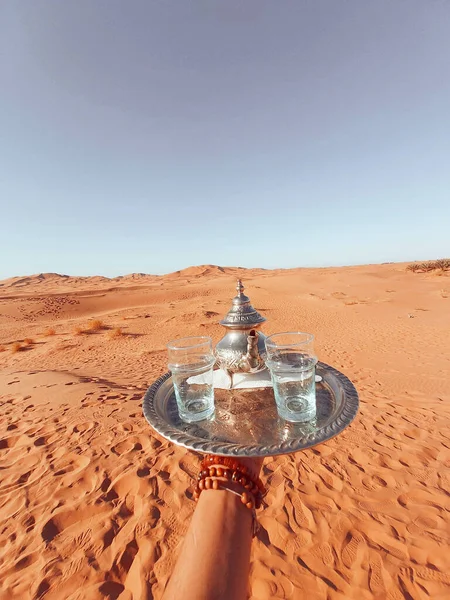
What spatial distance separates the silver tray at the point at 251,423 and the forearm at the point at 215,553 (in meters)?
0.22

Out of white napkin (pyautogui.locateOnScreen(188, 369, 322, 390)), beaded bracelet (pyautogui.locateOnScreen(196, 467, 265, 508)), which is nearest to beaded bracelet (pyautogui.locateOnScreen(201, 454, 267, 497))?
beaded bracelet (pyautogui.locateOnScreen(196, 467, 265, 508))

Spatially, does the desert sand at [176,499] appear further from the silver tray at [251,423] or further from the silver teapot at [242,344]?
the silver teapot at [242,344]

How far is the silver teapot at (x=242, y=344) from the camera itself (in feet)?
5.24

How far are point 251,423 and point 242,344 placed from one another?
434 millimetres

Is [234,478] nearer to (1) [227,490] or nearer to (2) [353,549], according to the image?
(1) [227,490]

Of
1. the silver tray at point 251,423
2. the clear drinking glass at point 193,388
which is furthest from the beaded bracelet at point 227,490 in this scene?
the clear drinking glass at point 193,388

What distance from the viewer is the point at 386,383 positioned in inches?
206

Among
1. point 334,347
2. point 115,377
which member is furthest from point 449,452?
point 115,377

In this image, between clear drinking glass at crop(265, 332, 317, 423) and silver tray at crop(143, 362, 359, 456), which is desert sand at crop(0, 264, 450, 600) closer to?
silver tray at crop(143, 362, 359, 456)

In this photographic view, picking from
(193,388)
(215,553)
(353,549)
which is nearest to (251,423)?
(193,388)

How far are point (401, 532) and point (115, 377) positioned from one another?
17.2 ft

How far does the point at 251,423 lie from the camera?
1.40 metres

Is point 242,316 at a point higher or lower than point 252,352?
higher

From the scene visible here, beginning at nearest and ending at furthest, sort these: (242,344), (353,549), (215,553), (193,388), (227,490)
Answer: (215,553) < (227,490) < (193,388) < (242,344) < (353,549)
